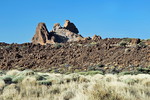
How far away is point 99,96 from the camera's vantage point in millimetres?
7750

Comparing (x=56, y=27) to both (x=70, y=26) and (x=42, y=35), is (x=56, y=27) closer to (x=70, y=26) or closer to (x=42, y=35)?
(x=70, y=26)

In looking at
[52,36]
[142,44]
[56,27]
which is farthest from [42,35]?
[142,44]

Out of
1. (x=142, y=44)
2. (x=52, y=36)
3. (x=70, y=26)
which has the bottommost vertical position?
(x=142, y=44)

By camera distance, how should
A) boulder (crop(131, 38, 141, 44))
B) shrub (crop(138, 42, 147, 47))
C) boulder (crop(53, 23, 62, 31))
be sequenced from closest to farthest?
shrub (crop(138, 42, 147, 47)) → boulder (crop(131, 38, 141, 44)) → boulder (crop(53, 23, 62, 31))

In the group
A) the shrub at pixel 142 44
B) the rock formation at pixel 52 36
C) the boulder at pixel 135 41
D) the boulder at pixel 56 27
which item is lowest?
the shrub at pixel 142 44

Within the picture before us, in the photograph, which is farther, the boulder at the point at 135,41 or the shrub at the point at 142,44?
the boulder at the point at 135,41

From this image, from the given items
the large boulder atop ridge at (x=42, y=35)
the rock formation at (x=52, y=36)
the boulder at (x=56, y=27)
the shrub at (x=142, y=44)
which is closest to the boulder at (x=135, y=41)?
the shrub at (x=142, y=44)

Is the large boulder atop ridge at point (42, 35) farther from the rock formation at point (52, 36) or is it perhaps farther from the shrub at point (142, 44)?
the shrub at point (142, 44)

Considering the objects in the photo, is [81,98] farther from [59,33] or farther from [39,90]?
[59,33]

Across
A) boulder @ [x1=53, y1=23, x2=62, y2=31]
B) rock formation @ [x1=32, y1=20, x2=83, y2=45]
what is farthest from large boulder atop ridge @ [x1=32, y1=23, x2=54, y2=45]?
boulder @ [x1=53, y1=23, x2=62, y2=31]

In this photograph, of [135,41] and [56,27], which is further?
[56,27]

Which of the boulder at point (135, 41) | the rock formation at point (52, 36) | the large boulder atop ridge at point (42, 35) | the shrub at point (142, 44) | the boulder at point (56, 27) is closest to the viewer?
the shrub at point (142, 44)

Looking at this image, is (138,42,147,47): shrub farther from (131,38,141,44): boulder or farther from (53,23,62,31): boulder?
(53,23,62,31): boulder

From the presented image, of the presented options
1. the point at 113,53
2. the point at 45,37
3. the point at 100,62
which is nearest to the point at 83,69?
the point at 100,62
